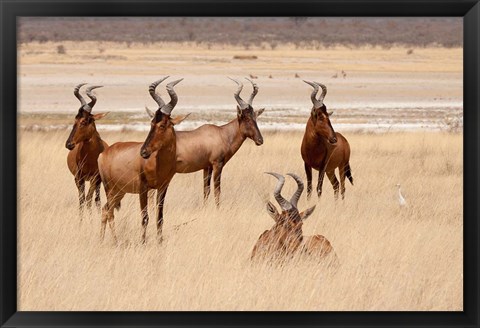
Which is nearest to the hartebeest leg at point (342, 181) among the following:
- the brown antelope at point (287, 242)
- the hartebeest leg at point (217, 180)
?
the hartebeest leg at point (217, 180)

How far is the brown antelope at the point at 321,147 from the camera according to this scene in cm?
1405

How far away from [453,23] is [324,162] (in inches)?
3248

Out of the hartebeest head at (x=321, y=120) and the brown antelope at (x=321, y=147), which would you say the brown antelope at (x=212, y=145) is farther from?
the hartebeest head at (x=321, y=120)

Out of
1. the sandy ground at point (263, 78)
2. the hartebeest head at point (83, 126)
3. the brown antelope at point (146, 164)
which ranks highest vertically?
the sandy ground at point (263, 78)

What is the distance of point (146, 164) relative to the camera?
1047 cm

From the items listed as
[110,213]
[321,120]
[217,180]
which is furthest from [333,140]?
[110,213]

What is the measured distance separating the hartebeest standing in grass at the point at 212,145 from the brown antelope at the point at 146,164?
293cm

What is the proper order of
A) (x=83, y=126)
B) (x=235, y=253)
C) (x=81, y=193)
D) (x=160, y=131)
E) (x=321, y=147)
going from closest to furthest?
(x=235, y=253) < (x=160, y=131) < (x=83, y=126) < (x=81, y=193) < (x=321, y=147)

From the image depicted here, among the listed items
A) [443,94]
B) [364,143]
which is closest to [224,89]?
→ [443,94]

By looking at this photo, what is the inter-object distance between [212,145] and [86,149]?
234 centimetres

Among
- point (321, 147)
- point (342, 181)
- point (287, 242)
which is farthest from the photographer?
point (342, 181)

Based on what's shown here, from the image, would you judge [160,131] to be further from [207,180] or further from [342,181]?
[342,181]
